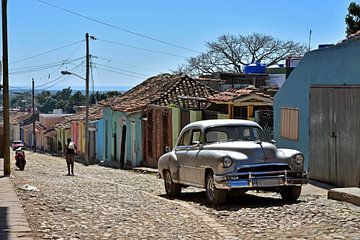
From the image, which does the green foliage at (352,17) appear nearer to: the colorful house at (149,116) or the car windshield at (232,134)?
the colorful house at (149,116)

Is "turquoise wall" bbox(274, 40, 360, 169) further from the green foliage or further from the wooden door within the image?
the green foliage

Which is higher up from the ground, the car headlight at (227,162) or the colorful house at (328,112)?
the colorful house at (328,112)

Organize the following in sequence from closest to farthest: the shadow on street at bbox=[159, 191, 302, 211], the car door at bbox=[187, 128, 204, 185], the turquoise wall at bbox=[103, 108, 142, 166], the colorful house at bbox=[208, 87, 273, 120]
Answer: the shadow on street at bbox=[159, 191, 302, 211], the car door at bbox=[187, 128, 204, 185], the colorful house at bbox=[208, 87, 273, 120], the turquoise wall at bbox=[103, 108, 142, 166]

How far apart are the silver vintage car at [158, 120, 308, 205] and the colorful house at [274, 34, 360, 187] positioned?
69.4 inches

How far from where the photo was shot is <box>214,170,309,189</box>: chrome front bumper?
1223cm

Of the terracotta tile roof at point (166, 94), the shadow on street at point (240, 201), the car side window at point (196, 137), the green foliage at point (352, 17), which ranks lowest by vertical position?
the shadow on street at point (240, 201)

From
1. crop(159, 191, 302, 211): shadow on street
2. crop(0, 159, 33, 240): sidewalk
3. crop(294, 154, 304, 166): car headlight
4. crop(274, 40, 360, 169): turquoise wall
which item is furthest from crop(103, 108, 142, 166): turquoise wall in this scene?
crop(294, 154, 304, 166): car headlight

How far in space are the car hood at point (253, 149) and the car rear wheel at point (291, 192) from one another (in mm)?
679

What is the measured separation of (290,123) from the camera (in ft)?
59.9

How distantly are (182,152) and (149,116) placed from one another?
1901 centimetres

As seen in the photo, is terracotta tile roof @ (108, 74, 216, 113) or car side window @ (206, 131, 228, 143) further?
terracotta tile roof @ (108, 74, 216, 113)

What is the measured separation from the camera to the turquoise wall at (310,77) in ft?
47.4

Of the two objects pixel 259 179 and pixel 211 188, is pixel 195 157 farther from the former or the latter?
pixel 259 179

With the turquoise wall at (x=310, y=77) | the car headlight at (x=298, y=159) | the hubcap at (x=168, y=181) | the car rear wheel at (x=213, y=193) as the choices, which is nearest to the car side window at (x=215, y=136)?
the car rear wheel at (x=213, y=193)
